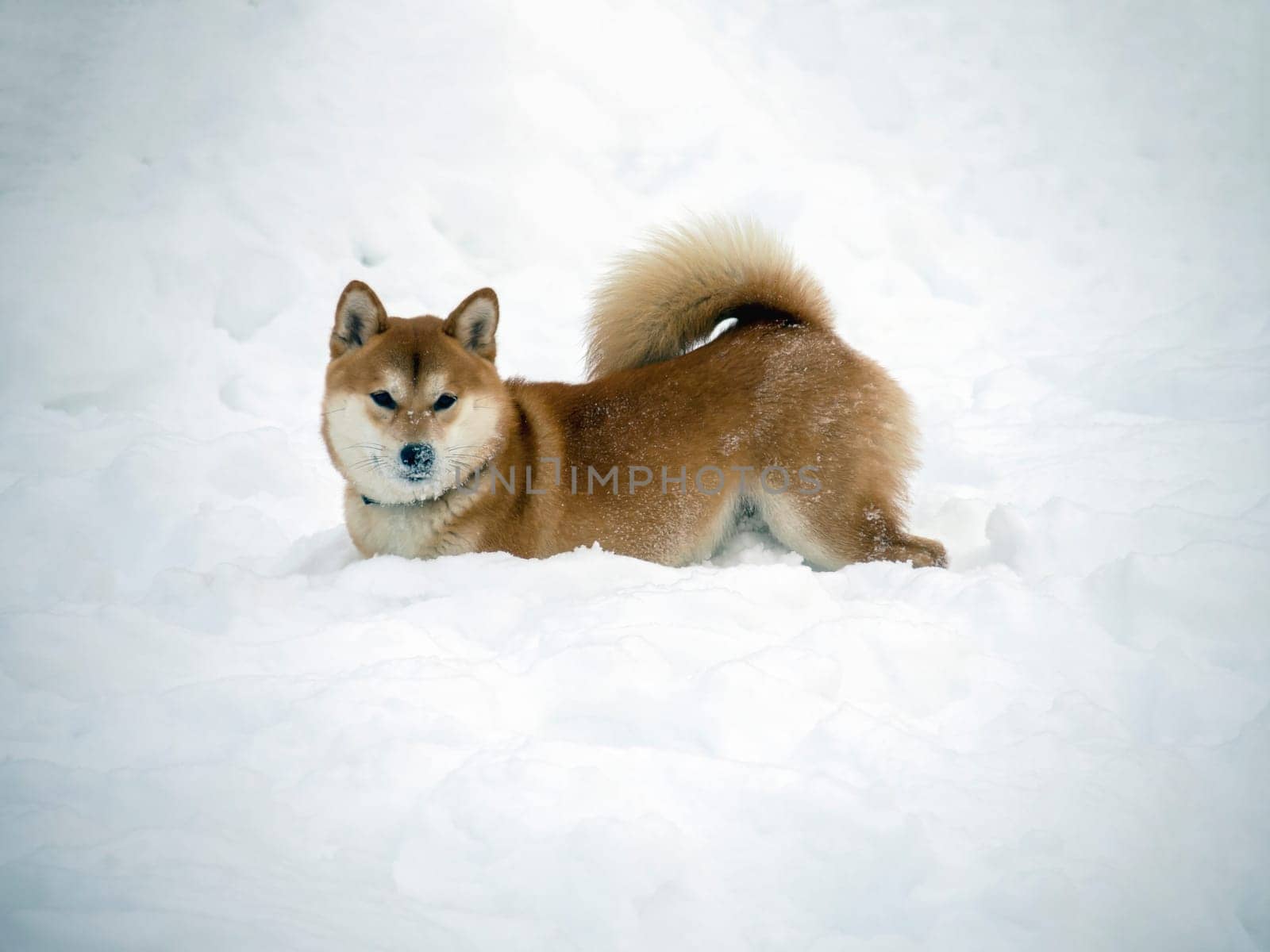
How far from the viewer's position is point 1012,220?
766 cm

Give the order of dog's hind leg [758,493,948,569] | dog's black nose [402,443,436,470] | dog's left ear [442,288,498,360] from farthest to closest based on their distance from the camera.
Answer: dog's hind leg [758,493,948,569], dog's left ear [442,288,498,360], dog's black nose [402,443,436,470]

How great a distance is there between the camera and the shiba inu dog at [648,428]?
3303 mm

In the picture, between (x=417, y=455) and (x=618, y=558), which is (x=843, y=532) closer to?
(x=618, y=558)

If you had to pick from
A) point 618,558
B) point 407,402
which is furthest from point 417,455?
point 618,558

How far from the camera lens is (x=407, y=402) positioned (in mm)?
3236

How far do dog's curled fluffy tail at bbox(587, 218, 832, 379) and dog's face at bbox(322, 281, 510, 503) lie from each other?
2.35 feet

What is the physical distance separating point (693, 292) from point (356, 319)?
1417mm

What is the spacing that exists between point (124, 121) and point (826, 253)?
530cm

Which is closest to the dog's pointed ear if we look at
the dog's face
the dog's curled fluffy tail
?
the dog's face

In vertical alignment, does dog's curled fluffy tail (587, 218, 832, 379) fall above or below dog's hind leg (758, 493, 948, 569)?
above

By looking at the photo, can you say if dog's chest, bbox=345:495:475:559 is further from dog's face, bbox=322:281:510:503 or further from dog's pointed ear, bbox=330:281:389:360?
dog's pointed ear, bbox=330:281:389:360

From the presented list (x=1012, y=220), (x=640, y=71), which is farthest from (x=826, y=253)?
(x=640, y=71)

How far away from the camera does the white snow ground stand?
5.88 ft

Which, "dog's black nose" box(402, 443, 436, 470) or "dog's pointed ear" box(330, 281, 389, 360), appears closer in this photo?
"dog's black nose" box(402, 443, 436, 470)
